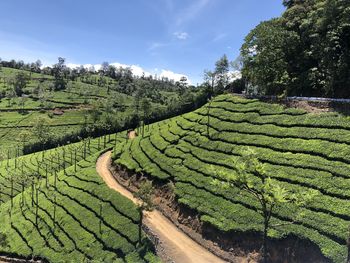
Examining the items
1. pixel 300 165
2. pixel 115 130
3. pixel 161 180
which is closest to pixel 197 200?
pixel 161 180

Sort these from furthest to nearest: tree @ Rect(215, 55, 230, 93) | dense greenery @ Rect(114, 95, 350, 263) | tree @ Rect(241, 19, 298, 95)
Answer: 1. tree @ Rect(215, 55, 230, 93)
2. tree @ Rect(241, 19, 298, 95)
3. dense greenery @ Rect(114, 95, 350, 263)

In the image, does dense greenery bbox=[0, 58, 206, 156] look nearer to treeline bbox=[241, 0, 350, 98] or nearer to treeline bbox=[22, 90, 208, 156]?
treeline bbox=[22, 90, 208, 156]

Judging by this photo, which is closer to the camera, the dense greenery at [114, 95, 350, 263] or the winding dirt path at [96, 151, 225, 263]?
the dense greenery at [114, 95, 350, 263]

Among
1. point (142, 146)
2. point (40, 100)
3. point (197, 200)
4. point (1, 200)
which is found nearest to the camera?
point (197, 200)

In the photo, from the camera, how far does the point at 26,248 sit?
62.4m

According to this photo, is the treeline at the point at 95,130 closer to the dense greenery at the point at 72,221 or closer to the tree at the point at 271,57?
the dense greenery at the point at 72,221

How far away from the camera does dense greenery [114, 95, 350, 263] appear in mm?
38969

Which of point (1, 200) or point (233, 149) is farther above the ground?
point (233, 149)

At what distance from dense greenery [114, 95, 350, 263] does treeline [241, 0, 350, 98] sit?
6935mm

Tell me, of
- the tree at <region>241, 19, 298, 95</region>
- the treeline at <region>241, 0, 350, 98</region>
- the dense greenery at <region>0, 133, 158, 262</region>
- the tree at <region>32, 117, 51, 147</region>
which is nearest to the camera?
the dense greenery at <region>0, 133, 158, 262</region>

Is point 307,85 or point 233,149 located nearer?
point 233,149

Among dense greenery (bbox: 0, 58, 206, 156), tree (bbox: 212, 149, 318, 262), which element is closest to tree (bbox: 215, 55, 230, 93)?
dense greenery (bbox: 0, 58, 206, 156)

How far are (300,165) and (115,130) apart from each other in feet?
302

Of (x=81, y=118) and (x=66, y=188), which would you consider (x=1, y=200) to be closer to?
(x=66, y=188)
